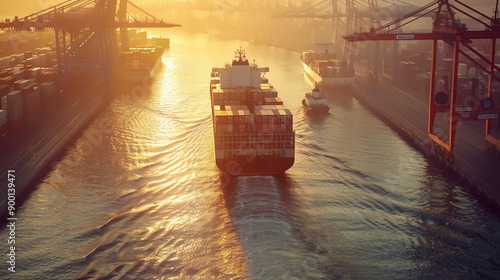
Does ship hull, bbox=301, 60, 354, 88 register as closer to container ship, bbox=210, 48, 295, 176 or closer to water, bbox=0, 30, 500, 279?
water, bbox=0, 30, 500, 279

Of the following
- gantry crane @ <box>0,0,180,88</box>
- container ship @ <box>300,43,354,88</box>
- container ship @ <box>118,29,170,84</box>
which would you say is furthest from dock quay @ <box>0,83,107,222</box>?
container ship @ <box>300,43,354,88</box>

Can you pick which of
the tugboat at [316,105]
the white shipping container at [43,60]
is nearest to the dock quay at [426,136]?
the tugboat at [316,105]

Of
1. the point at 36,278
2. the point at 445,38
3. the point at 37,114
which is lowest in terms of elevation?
the point at 36,278

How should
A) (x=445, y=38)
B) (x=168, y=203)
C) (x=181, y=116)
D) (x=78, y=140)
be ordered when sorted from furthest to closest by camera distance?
(x=181, y=116) < (x=78, y=140) < (x=445, y=38) < (x=168, y=203)

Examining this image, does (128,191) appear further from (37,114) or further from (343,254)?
(37,114)

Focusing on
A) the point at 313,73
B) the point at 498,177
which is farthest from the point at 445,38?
the point at 313,73

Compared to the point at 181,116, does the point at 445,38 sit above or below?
above
